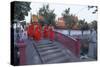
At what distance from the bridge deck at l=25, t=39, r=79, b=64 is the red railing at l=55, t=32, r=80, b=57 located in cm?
5

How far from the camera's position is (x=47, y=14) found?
2910 mm

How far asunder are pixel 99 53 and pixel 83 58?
11.4 inches

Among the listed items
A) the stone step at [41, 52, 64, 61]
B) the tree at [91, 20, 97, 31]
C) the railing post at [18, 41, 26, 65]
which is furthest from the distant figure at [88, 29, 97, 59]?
the railing post at [18, 41, 26, 65]

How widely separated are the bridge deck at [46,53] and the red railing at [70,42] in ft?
0.17

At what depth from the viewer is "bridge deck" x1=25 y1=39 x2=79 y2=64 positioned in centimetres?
282

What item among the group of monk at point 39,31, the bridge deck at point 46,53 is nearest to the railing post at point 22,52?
the bridge deck at point 46,53

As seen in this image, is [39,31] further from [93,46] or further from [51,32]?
Answer: [93,46]

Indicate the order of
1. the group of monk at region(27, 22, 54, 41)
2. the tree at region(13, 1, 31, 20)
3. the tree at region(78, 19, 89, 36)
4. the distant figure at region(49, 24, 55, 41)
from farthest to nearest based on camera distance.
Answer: the tree at region(78, 19, 89, 36) < the distant figure at region(49, 24, 55, 41) < the group of monk at region(27, 22, 54, 41) < the tree at region(13, 1, 31, 20)

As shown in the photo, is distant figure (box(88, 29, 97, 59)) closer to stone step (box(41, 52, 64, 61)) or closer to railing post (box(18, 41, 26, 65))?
stone step (box(41, 52, 64, 61))

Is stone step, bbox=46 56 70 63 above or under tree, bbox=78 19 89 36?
under

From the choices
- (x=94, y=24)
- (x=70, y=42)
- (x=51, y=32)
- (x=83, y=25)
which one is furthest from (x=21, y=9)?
(x=94, y=24)
